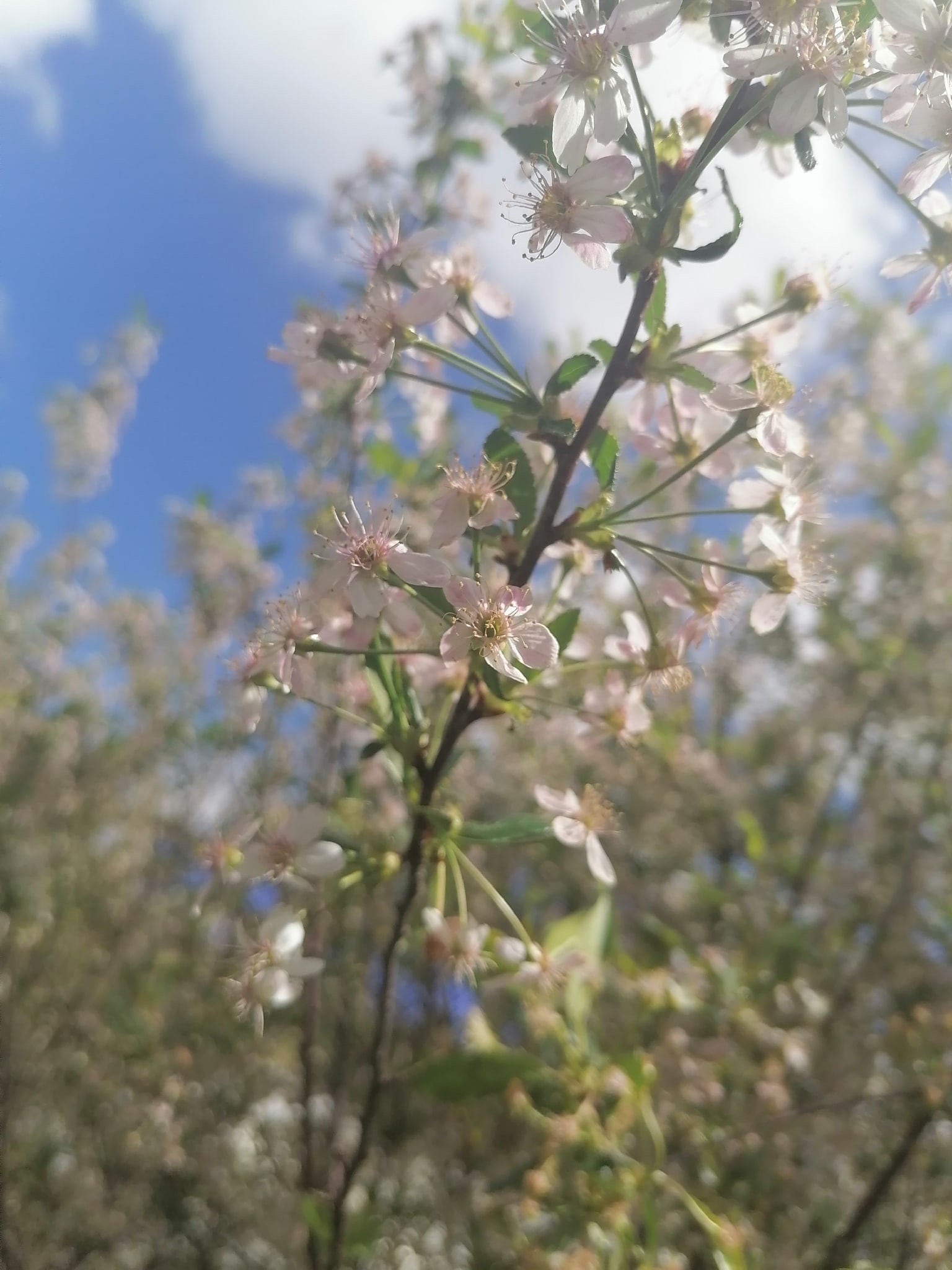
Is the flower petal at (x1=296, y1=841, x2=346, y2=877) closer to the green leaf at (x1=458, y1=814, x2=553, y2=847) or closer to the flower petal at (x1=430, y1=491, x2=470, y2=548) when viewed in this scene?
the green leaf at (x1=458, y1=814, x2=553, y2=847)

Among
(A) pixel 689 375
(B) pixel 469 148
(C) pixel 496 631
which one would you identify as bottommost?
(C) pixel 496 631

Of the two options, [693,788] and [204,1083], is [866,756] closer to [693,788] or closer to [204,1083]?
[693,788]

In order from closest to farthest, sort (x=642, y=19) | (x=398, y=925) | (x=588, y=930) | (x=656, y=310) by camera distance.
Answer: (x=642, y=19), (x=656, y=310), (x=398, y=925), (x=588, y=930)

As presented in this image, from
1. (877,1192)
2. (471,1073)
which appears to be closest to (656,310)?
(471,1073)

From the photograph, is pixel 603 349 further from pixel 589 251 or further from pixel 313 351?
pixel 313 351

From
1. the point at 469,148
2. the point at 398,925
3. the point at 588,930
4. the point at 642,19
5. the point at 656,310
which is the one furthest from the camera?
the point at 469,148

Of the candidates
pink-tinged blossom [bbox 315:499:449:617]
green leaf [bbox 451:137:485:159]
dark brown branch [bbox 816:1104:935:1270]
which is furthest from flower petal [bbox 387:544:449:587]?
green leaf [bbox 451:137:485:159]

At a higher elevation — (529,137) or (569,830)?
→ (529,137)

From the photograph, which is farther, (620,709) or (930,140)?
(620,709)
